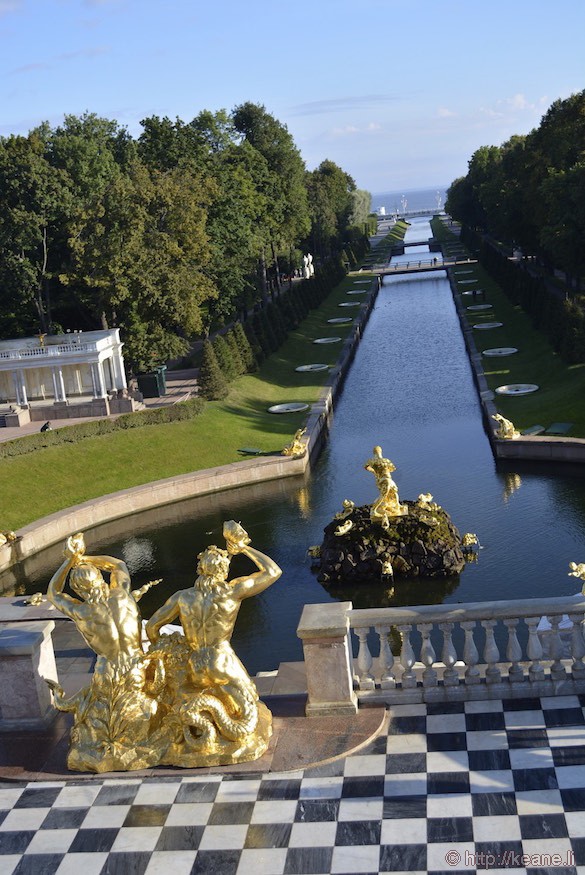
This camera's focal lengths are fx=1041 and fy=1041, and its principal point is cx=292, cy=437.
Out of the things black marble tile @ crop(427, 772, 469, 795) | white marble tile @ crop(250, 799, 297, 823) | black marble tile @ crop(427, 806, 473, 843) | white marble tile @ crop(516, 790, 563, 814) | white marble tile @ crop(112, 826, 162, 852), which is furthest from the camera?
black marble tile @ crop(427, 772, 469, 795)

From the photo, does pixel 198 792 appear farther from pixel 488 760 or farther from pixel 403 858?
pixel 488 760

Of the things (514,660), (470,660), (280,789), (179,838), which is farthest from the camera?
(470,660)

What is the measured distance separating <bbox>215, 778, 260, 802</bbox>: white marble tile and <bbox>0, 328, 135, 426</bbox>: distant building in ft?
123

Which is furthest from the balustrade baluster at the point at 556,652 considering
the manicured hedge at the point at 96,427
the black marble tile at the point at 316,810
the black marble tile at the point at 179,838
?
the manicured hedge at the point at 96,427

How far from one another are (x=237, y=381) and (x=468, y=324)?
21700 mm

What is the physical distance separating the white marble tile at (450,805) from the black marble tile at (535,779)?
594 mm

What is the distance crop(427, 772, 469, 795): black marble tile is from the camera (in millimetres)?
11430

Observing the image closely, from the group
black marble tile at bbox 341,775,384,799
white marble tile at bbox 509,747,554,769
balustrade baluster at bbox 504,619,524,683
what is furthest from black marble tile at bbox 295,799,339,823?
balustrade baluster at bbox 504,619,524,683

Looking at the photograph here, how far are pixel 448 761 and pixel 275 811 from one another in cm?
210

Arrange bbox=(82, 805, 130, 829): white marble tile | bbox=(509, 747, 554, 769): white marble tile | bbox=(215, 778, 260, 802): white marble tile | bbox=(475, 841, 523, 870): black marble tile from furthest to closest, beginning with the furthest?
bbox=(215, 778, 260, 802): white marble tile < bbox=(509, 747, 554, 769): white marble tile < bbox=(82, 805, 130, 829): white marble tile < bbox=(475, 841, 523, 870): black marble tile

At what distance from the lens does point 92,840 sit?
11.3 m

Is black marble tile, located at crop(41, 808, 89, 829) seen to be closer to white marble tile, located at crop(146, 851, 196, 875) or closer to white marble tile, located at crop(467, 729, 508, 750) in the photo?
white marble tile, located at crop(146, 851, 196, 875)

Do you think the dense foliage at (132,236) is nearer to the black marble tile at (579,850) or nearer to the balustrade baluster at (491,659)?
the balustrade baluster at (491,659)

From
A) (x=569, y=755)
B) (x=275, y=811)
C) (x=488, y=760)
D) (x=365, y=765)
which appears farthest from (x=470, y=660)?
(x=275, y=811)
